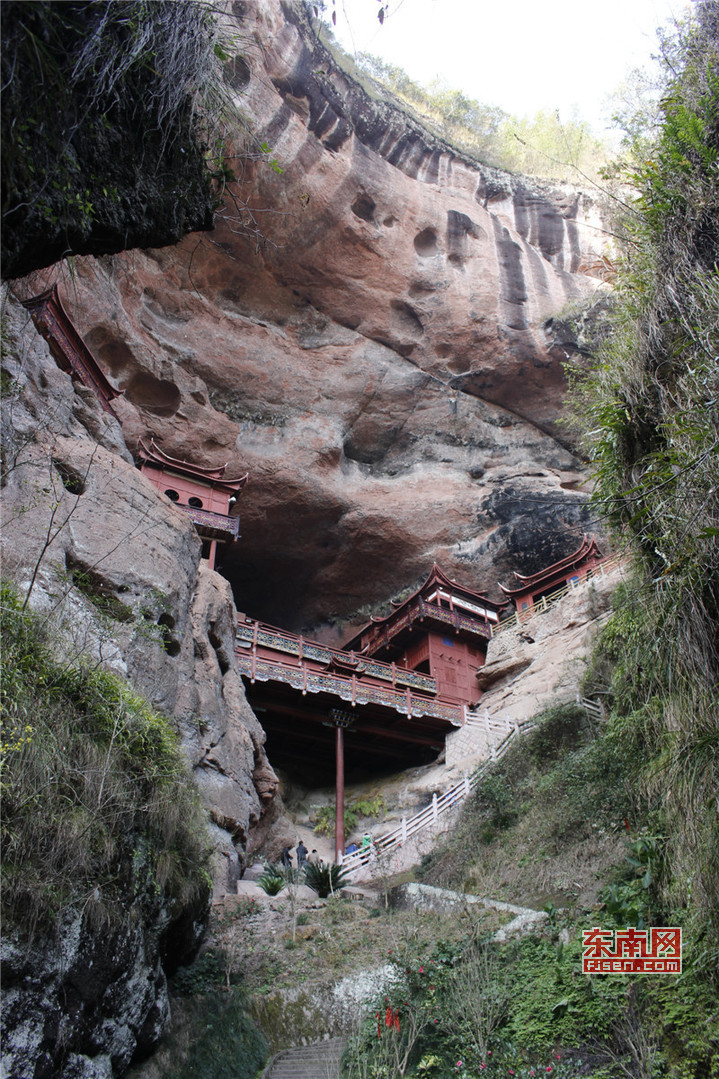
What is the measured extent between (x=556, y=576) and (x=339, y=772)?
34.7 ft

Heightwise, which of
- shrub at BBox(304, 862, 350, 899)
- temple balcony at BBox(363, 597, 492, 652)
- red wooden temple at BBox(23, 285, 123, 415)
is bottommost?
shrub at BBox(304, 862, 350, 899)

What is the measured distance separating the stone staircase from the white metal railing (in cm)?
651

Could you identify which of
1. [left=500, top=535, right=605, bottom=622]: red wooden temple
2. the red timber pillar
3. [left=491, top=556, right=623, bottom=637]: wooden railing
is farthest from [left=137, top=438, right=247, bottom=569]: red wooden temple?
[left=500, top=535, right=605, bottom=622]: red wooden temple

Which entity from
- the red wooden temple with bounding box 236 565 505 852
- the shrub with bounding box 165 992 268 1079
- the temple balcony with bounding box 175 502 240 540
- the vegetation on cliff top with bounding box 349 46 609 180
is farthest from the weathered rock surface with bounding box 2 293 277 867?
the vegetation on cliff top with bounding box 349 46 609 180

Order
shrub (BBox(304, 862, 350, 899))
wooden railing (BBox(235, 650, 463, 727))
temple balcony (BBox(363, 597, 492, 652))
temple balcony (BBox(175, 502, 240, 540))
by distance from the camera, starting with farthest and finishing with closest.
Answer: temple balcony (BBox(363, 597, 492, 652))
temple balcony (BBox(175, 502, 240, 540))
wooden railing (BBox(235, 650, 463, 727))
shrub (BBox(304, 862, 350, 899))

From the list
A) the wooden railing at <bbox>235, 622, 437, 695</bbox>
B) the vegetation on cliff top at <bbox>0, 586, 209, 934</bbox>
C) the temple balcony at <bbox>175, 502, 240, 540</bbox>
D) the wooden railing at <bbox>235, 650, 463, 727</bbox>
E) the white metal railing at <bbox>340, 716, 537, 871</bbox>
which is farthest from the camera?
the temple balcony at <bbox>175, 502, 240, 540</bbox>

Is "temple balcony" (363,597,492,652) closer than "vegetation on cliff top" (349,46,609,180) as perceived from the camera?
Yes

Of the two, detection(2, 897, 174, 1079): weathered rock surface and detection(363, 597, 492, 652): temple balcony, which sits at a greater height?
detection(363, 597, 492, 652): temple balcony

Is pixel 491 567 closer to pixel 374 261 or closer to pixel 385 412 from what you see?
pixel 385 412

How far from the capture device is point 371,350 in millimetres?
27562

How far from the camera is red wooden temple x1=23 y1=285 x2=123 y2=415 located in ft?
49.7

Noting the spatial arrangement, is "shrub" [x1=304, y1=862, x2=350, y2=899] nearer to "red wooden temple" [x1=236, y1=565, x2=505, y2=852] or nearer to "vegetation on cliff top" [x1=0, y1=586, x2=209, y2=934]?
"red wooden temple" [x1=236, y1=565, x2=505, y2=852]

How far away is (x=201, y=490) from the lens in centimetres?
2162

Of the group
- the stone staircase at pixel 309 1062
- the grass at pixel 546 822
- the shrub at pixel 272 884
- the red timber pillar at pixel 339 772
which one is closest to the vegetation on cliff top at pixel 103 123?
the grass at pixel 546 822
